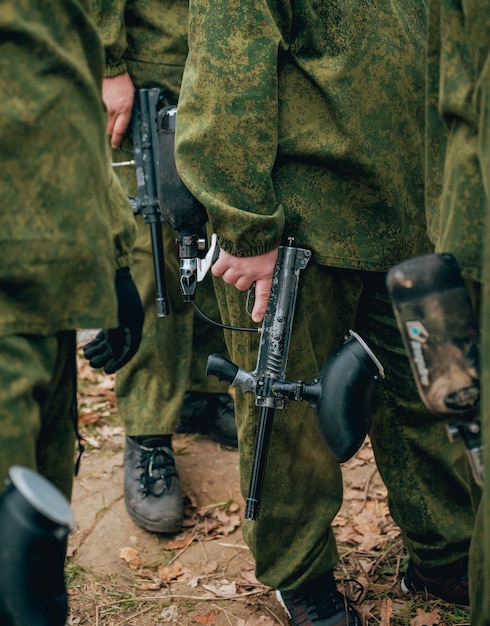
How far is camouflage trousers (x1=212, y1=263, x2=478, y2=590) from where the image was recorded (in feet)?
8.40

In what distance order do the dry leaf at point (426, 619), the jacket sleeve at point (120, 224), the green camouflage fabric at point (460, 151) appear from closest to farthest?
1. the green camouflage fabric at point (460, 151)
2. the jacket sleeve at point (120, 224)
3. the dry leaf at point (426, 619)

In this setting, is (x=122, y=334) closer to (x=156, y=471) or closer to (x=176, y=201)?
(x=176, y=201)

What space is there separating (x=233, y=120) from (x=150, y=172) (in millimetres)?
1166

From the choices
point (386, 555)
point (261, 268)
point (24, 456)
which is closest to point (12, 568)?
point (24, 456)

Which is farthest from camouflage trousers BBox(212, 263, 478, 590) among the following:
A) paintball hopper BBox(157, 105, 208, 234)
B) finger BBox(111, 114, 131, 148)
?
finger BBox(111, 114, 131, 148)

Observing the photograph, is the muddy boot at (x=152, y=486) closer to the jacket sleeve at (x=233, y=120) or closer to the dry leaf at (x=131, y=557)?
the dry leaf at (x=131, y=557)

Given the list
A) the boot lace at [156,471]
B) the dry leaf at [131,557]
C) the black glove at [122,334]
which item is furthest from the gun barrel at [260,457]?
the boot lace at [156,471]

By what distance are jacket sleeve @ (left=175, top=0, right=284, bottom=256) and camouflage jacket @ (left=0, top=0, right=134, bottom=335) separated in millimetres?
667

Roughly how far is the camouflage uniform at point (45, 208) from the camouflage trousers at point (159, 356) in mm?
1871

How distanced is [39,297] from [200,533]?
7.31ft

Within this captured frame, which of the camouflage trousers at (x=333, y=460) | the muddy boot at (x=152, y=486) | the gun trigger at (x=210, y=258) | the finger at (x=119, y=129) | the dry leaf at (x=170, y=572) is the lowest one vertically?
the dry leaf at (x=170, y=572)

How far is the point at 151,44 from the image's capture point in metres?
3.34

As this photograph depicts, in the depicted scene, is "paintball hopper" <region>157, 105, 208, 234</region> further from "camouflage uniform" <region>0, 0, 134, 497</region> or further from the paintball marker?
"camouflage uniform" <region>0, 0, 134, 497</region>

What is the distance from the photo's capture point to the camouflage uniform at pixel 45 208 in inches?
56.8
